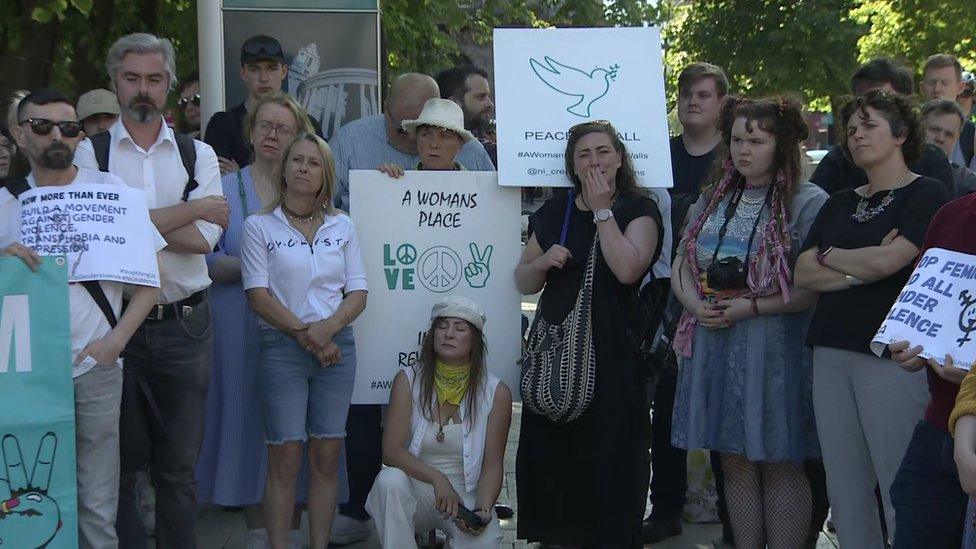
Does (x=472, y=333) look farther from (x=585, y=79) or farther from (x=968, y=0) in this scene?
(x=968, y=0)

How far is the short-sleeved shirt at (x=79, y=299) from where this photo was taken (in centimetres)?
446

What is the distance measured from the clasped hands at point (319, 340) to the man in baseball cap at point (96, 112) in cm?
227

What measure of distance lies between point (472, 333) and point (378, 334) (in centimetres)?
56

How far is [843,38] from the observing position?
2634 cm

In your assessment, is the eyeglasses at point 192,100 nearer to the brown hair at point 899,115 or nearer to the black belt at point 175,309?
the black belt at point 175,309

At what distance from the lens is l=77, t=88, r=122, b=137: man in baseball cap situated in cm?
678

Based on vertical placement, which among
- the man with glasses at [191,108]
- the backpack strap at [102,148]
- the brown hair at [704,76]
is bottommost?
the backpack strap at [102,148]

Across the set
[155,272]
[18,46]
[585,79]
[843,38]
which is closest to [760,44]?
[843,38]

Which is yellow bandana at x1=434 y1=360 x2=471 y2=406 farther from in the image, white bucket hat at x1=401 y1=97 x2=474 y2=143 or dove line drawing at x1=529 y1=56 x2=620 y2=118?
dove line drawing at x1=529 y1=56 x2=620 y2=118

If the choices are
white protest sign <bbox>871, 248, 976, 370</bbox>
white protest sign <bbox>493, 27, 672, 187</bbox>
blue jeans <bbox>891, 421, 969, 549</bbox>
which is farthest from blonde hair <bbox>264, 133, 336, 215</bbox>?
blue jeans <bbox>891, 421, 969, 549</bbox>

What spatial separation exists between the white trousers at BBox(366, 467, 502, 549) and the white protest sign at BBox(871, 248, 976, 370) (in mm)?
2123

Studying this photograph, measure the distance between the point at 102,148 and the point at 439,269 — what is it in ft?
5.27

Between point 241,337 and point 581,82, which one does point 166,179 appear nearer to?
point 241,337

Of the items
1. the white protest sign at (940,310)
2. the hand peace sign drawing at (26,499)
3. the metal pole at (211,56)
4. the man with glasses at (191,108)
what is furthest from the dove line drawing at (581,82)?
the man with glasses at (191,108)
